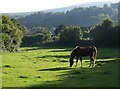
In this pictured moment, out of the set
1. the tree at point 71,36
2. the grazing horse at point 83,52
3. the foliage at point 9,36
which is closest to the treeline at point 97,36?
the tree at point 71,36

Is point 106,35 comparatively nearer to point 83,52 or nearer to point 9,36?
point 9,36

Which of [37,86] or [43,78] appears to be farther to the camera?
[43,78]

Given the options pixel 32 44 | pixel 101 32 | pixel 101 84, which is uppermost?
pixel 101 84

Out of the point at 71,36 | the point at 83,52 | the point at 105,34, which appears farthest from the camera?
the point at 71,36

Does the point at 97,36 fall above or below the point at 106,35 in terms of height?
below

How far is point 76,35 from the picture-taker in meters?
108

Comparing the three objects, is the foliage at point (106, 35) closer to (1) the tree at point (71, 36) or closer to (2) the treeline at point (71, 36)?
(2) the treeline at point (71, 36)

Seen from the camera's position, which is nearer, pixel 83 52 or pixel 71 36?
pixel 83 52

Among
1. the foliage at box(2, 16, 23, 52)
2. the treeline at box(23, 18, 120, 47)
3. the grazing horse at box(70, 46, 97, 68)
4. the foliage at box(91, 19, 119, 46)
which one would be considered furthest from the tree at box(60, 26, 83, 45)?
the grazing horse at box(70, 46, 97, 68)

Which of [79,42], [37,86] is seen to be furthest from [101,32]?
[37,86]

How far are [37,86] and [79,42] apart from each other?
277ft

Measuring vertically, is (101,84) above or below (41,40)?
above

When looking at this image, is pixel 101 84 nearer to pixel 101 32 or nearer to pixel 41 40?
pixel 101 32

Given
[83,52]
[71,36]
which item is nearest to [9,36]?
[71,36]
